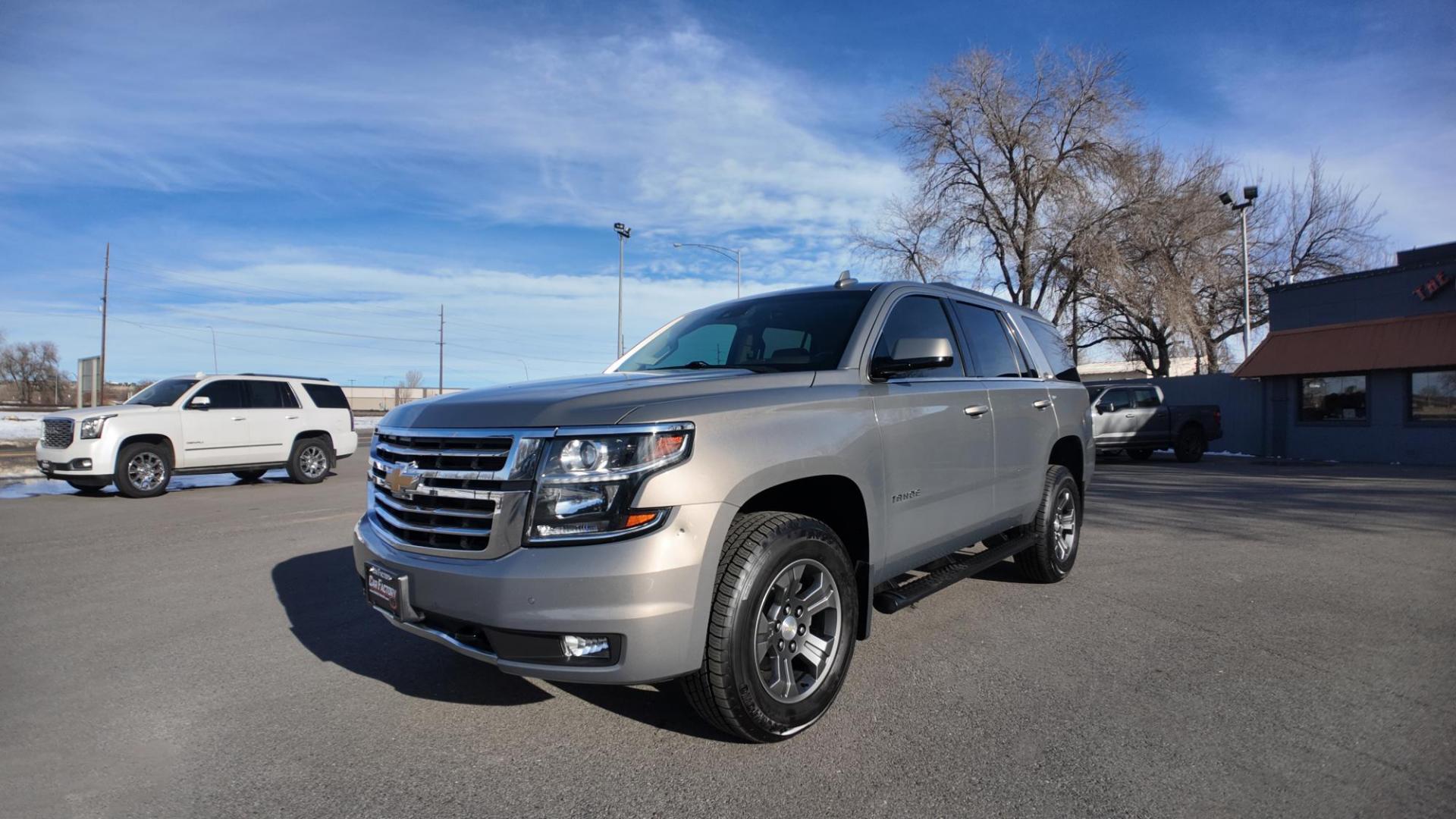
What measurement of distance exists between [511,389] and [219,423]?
1171cm

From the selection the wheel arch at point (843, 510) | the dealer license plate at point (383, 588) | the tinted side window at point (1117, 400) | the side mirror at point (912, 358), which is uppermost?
the tinted side window at point (1117, 400)

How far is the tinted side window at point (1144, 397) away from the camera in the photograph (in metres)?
18.5

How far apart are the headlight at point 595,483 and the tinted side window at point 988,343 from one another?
109 inches

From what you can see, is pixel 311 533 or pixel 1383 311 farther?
pixel 1383 311

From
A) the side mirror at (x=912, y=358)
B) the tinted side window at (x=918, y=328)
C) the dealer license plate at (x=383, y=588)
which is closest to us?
the dealer license plate at (x=383, y=588)

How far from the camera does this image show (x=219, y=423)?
12.6 meters

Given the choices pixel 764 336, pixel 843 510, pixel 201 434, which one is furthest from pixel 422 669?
pixel 201 434

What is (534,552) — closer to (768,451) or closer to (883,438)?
(768,451)

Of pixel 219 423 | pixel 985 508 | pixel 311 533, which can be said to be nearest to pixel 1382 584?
pixel 985 508

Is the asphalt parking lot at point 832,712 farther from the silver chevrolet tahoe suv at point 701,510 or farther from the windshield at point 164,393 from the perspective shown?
the windshield at point 164,393

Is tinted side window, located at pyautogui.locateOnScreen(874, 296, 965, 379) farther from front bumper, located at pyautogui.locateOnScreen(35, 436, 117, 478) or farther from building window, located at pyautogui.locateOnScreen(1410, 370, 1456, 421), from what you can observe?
building window, located at pyautogui.locateOnScreen(1410, 370, 1456, 421)

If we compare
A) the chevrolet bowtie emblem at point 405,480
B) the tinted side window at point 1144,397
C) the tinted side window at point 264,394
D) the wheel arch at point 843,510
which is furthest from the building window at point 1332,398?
the tinted side window at point 264,394

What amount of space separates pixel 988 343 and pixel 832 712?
2728 mm

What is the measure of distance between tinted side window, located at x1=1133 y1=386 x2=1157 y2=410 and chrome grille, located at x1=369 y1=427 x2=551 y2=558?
61.5ft
